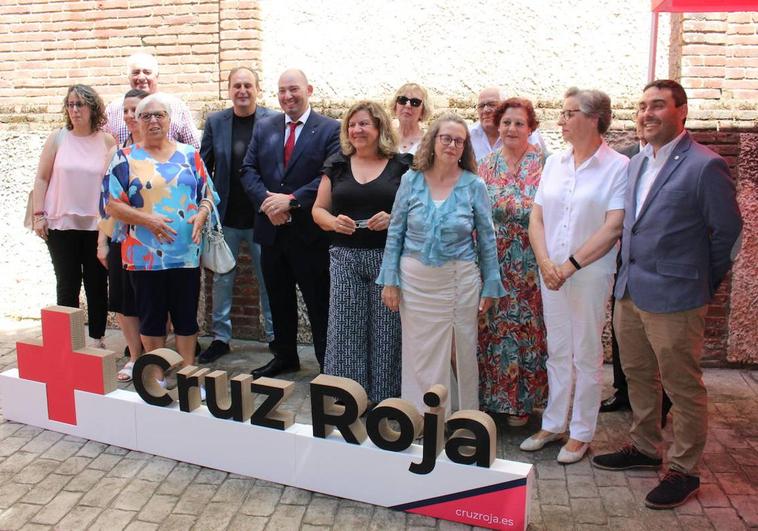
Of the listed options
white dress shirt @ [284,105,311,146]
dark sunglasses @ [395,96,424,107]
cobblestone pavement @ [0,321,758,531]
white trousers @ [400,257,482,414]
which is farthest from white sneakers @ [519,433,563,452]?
white dress shirt @ [284,105,311,146]

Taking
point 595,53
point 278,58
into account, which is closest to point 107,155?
point 278,58

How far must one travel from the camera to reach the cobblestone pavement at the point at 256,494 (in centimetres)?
362

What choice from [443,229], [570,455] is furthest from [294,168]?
[570,455]

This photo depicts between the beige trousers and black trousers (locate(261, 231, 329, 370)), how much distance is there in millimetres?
2035

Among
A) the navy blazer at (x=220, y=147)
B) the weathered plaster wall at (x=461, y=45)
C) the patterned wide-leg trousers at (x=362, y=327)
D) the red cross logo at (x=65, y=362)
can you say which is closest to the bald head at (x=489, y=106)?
the patterned wide-leg trousers at (x=362, y=327)

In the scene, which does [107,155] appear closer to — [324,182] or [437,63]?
[324,182]

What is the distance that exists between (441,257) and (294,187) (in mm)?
1456

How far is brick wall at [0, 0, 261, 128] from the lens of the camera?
712 cm

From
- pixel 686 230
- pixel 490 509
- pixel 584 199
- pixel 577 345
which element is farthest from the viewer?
pixel 577 345

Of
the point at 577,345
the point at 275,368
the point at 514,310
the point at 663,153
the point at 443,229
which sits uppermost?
the point at 663,153

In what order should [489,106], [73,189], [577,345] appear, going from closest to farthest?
[577,345], [489,106], [73,189]

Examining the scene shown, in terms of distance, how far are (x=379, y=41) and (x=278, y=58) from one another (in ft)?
3.29

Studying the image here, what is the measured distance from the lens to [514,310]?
14.8 ft

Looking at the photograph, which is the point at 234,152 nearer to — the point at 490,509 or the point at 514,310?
the point at 514,310
